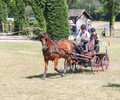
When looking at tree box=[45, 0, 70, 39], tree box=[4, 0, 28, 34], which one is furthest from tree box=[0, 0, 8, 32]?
tree box=[45, 0, 70, 39]

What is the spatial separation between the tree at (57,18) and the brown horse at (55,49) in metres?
18.9

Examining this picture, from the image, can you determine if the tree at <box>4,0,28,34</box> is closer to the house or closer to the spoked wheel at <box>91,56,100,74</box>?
the house

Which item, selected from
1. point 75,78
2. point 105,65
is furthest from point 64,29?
point 75,78

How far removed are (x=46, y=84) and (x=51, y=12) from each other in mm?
21605

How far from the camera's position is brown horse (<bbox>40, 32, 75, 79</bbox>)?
11.5 m

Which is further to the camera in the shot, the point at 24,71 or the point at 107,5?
the point at 107,5

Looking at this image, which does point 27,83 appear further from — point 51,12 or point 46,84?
point 51,12

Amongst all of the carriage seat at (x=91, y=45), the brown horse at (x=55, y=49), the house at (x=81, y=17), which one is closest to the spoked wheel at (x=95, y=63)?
the carriage seat at (x=91, y=45)

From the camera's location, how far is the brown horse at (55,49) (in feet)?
37.8

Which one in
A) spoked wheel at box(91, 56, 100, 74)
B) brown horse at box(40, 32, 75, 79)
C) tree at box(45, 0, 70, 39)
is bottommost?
spoked wheel at box(91, 56, 100, 74)

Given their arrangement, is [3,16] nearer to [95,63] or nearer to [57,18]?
[57,18]

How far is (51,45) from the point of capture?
1181 cm

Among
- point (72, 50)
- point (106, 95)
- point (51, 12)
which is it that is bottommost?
point (106, 95)

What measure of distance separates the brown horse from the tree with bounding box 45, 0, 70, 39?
62.0ft
